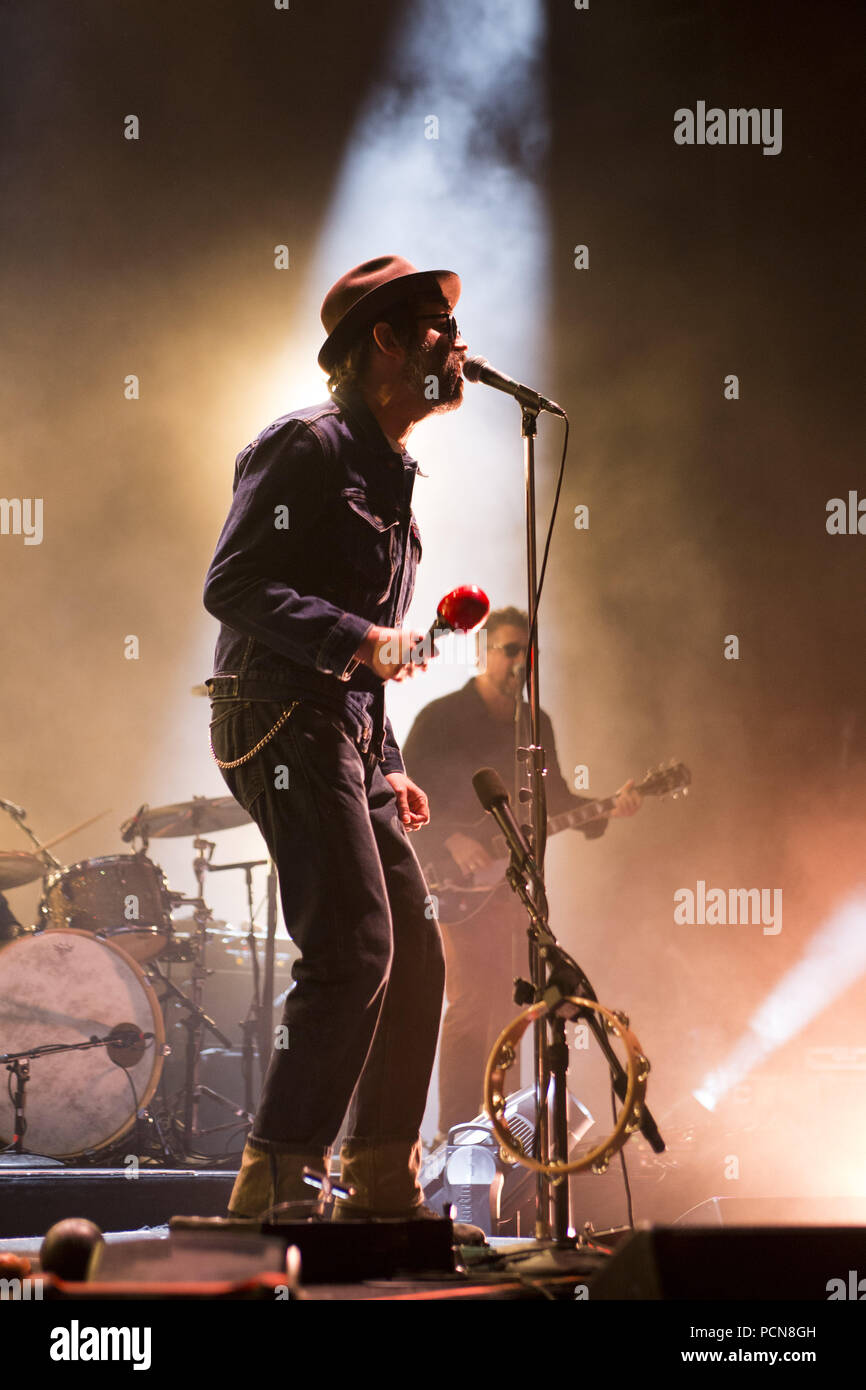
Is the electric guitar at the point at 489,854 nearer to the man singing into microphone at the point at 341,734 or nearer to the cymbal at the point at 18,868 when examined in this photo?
the cymbal at the point at 18,868

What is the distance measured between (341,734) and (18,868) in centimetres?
336

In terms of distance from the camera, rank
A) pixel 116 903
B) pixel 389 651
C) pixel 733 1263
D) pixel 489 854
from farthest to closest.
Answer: pixel 489 854 < pixel 116 903 < pixel 389 651 < pixel 733 1263

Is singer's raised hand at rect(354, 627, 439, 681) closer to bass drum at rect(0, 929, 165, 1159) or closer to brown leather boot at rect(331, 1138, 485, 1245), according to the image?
brown leather boot at rect(331, 1138, 485, 1245)

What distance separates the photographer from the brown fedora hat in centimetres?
269

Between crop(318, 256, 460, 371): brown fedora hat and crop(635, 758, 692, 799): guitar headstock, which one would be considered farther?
crop(635, 758, 692, 799): guitar headstock

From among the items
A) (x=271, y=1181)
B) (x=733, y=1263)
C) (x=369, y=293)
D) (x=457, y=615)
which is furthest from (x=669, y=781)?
(x=733, y=1263)

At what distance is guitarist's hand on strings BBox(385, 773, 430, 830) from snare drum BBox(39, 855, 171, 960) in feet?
9.28

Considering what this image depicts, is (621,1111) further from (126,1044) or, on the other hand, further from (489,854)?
(489,854)

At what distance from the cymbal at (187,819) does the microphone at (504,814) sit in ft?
11.0

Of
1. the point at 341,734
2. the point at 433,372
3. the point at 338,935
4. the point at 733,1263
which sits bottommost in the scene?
the point at 733,1263

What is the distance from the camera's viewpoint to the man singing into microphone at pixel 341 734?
2.12m

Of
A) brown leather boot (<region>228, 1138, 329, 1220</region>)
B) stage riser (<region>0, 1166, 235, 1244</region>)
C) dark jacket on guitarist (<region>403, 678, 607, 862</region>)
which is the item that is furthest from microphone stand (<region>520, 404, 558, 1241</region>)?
dark jacket on guitarist (<region>403, 678, 607, 862</region>)

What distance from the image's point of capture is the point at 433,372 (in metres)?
2.71

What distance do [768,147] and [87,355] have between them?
149 inches
